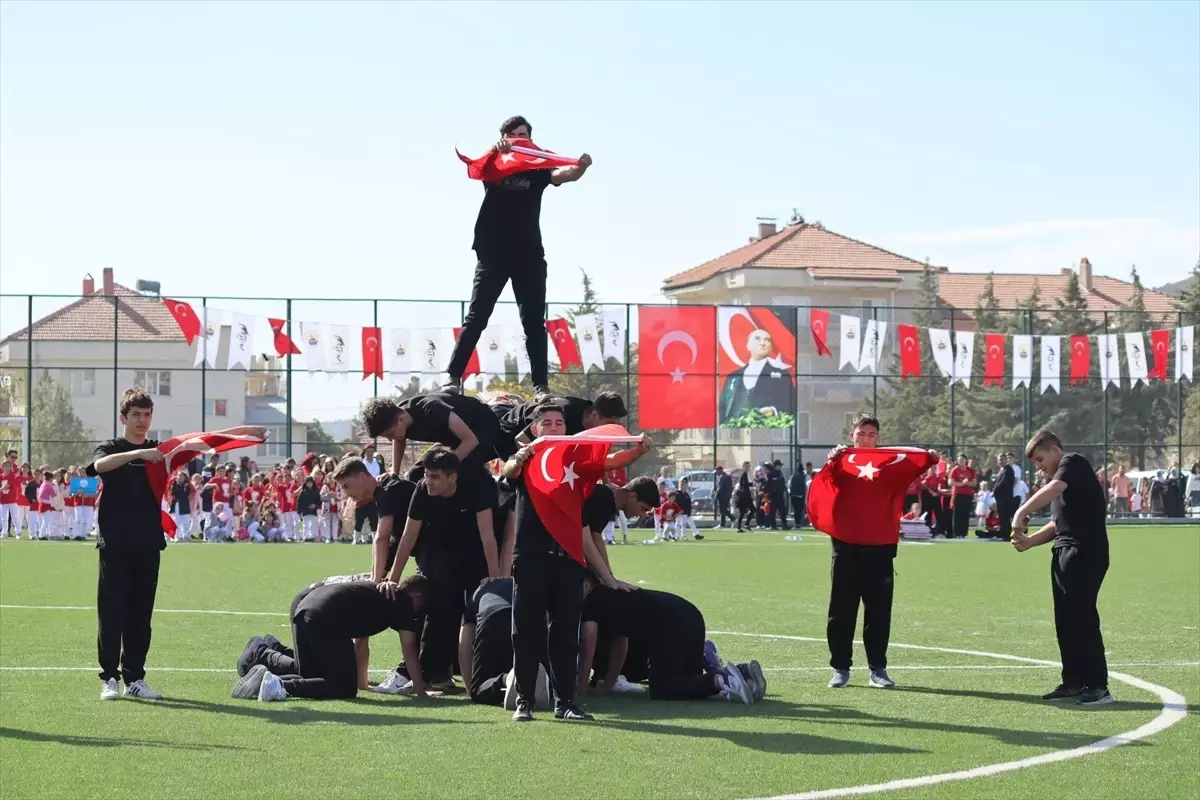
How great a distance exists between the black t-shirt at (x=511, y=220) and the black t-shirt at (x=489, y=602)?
7.73 feet

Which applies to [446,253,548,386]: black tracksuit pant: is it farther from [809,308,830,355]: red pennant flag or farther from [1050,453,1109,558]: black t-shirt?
[809,308,830,355]: red pennant flag

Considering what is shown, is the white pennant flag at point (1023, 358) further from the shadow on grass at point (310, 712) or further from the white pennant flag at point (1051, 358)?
the shadow on grass at point (310, 712)

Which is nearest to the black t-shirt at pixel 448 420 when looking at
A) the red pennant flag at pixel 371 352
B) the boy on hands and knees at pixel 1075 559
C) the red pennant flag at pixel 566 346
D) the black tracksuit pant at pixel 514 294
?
the black tracksuit pant at pixel 514 294

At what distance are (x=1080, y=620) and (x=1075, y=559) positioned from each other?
1.37ft

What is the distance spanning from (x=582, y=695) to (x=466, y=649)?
0.86 meters

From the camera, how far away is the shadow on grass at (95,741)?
9.16 meters

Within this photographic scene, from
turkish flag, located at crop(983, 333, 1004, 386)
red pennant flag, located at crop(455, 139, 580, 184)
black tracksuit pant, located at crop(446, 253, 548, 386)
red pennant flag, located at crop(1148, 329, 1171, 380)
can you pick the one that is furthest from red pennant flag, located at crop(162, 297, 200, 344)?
red pennant flag, located at crop(455, 139, 580, 184)

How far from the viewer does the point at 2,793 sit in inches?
306

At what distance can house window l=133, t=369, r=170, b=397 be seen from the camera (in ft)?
169

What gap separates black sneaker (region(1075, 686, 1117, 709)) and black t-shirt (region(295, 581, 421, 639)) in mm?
4636

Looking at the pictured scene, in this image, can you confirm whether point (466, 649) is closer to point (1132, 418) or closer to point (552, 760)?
point (552, 760)

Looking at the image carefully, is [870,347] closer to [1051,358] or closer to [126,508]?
[1051,358]

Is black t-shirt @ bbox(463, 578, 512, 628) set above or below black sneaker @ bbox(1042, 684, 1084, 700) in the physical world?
above

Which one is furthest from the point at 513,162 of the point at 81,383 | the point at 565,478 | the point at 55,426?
the point at 55,426
